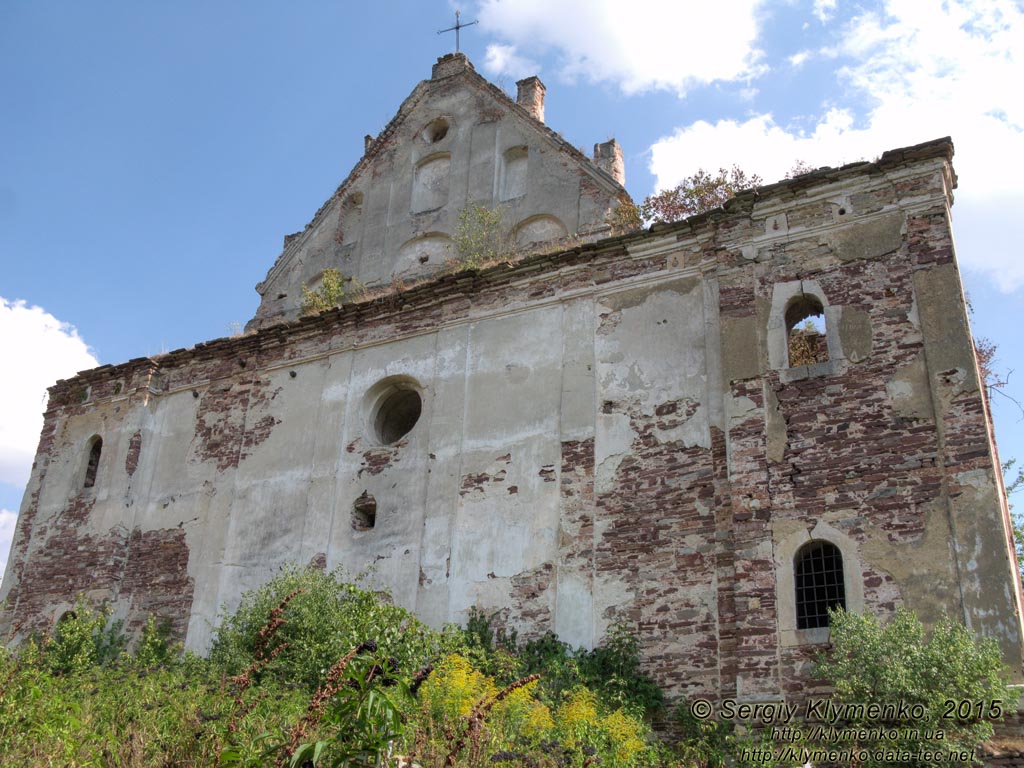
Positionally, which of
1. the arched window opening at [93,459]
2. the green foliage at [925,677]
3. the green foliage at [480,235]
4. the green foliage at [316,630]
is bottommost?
the green foliage at [925,677]

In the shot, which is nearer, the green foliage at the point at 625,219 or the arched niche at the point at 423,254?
the green foliage at the point at 625,219

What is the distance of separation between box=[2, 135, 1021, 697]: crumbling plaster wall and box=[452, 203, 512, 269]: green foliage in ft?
5.62

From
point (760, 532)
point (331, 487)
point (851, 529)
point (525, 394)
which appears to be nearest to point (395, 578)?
point (331, 487)

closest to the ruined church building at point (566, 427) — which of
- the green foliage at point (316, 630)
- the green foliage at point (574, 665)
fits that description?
the green foliage at point (574, 665)

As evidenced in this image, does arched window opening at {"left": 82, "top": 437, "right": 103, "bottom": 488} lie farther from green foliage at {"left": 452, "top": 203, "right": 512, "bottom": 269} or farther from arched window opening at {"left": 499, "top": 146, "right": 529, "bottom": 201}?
arched window opening at {"left": 499, "top": 146, "right": 529, "bottom": 201}

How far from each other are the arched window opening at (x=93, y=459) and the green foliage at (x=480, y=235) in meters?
8.04

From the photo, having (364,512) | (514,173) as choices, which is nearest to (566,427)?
(364,512)

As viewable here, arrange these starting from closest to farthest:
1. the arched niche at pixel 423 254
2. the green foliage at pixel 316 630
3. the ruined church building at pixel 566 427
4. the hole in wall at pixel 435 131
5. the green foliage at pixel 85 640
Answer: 1. the ruined church building at pixel 566 427
2. the green foliage at pixel 316 630
3. the green foliage at pixel 85 640
4. the arched niche at pixel 423 254
5. the hole in wall at pixel 435 131

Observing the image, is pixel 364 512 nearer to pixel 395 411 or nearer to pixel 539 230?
pixel 395 411

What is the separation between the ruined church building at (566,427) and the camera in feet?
38.8

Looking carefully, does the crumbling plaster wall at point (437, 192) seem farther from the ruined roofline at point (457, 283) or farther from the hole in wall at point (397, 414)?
the hole in wall at point (397, 414)

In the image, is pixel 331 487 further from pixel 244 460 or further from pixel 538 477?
pixel 538 477

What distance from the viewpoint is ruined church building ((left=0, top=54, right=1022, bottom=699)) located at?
38.8 ft

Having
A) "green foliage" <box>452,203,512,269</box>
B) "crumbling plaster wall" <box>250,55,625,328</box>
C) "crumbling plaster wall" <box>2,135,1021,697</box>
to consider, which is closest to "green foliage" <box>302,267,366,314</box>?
"crumbling plaster wall" <box>250,55,625,328</box>
